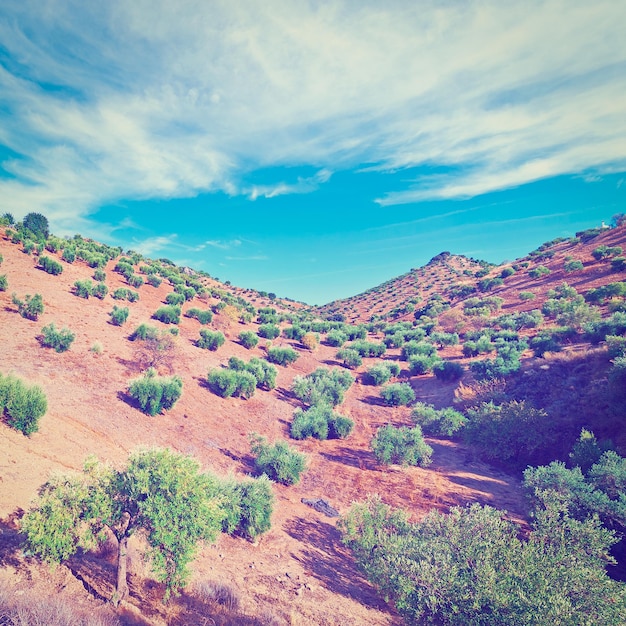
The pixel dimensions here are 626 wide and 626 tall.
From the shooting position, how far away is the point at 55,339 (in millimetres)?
15367

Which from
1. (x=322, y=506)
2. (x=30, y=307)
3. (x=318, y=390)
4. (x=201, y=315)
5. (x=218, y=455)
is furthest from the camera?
(x=201, y=315)

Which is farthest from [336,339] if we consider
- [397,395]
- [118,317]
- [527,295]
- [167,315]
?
[527,295]

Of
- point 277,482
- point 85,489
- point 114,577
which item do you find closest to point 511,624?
point 114,577

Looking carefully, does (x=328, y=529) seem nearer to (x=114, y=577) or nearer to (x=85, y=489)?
(x=114, y=577)

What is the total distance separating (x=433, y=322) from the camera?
4416cm

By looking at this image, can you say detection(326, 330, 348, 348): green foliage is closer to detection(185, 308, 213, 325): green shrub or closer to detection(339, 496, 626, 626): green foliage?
detection(185, 308, 213, 325): green shrub

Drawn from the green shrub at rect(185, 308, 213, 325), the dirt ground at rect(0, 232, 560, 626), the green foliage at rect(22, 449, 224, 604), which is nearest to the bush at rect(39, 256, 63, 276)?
the dirt ground at rect(0, 232, 560, 626)

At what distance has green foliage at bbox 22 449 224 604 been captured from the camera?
5.57m

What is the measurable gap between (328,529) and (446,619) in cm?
508

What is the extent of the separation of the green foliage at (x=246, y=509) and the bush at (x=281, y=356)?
17.8 m

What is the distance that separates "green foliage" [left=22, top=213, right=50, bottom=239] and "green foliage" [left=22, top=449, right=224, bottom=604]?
33006 mm

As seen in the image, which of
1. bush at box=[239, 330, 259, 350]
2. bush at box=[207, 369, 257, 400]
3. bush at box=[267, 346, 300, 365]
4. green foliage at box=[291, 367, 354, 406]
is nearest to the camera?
bush at box=[207, 369, 257, 400]

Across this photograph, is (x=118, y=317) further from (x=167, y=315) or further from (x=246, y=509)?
(x=246, y=509)

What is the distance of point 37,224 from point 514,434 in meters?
41.5
